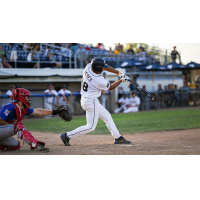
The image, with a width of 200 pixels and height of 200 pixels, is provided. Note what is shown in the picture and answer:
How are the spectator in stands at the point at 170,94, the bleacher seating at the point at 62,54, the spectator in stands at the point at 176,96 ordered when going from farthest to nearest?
the spectator in stands at the point at 170,94, the spectator in stands at the point at 176,96, the bleacher seating at the point at 62,54

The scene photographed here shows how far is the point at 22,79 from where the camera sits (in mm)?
13719

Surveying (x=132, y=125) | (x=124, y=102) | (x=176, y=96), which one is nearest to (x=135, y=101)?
(x=124, y=102)

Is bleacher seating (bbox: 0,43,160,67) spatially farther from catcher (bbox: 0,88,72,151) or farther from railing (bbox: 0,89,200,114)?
catcher (bbox: 0,88,72,151)

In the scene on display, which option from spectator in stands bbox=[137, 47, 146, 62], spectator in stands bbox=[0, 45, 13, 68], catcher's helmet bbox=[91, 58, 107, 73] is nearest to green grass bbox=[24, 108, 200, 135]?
catcher's helmet bbox=[91, 58, 107, 73]

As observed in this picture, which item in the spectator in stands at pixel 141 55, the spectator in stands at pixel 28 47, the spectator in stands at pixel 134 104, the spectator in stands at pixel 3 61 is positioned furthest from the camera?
the spectator in stands at pixel 141 55

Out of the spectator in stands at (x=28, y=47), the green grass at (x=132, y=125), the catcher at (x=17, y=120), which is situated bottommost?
the green grass at (x=132, y=125)

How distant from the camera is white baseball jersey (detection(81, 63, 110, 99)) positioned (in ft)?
17.4

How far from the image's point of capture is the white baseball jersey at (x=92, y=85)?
17.4ft

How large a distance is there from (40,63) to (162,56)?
21.2ft

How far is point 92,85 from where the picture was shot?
5.37 metres

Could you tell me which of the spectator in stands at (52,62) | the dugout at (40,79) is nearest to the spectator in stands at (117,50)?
the dugout at (40,79)

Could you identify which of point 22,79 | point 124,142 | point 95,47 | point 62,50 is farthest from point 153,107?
point 124,142

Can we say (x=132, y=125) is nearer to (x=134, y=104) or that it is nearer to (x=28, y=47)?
(x=134, y=104)

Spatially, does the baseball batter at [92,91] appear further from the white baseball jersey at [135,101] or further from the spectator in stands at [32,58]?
the white baseball jersey at [135,101]
